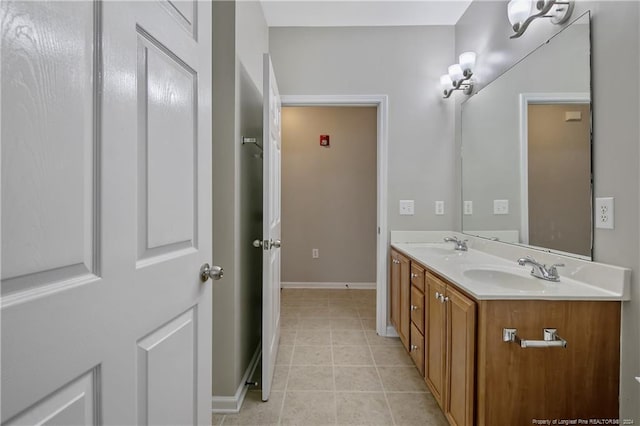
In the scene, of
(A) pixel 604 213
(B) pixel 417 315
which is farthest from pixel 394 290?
(A) pixel 604 213

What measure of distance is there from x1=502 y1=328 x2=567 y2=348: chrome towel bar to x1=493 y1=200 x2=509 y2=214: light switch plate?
0.96 m

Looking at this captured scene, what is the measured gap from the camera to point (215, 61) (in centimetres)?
162

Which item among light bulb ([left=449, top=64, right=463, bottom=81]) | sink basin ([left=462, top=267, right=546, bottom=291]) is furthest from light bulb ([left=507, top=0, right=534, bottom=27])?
sink basin ([left=462, top=267, right=546, bottom=291])

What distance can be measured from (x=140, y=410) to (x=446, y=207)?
99.6 inches

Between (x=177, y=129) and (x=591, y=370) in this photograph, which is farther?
(x=591, y=370)

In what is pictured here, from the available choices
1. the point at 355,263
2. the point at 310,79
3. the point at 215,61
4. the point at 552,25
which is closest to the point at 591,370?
the point at 552,25

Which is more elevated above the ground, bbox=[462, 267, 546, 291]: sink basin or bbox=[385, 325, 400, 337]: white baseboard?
bbox=[462, 267, 546, 291]: sink basin

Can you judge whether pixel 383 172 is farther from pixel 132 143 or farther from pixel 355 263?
pixel 132 143

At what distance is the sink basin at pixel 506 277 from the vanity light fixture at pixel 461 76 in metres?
1.48

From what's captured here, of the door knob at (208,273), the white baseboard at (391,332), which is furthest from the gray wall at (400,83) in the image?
the door knob at (208,273)

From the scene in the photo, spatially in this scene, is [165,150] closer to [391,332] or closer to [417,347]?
[417,347]

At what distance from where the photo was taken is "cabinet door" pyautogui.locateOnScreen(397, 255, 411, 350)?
6.95ft

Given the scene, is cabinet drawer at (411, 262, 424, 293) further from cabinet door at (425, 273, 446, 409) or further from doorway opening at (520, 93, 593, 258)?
doorway opening at (520, 93, 593, 258)

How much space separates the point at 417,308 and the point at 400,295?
1.32 ft
